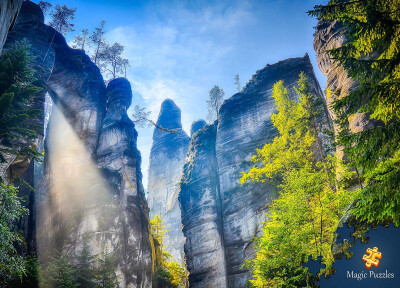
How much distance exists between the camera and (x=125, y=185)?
25828mm

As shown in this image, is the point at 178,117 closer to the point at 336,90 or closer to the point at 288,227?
the point at 336,90

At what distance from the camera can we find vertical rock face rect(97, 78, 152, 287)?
22189mm

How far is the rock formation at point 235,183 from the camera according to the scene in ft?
70.0

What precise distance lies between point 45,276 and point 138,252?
9.18 meters

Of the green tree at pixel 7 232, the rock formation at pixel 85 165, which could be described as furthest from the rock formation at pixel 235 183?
the green tree at pixel 7 232

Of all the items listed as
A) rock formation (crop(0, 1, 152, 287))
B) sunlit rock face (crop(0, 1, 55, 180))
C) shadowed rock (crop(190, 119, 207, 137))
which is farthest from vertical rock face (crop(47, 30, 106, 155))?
shadowed rock (crop(190, 119, 207, 137))

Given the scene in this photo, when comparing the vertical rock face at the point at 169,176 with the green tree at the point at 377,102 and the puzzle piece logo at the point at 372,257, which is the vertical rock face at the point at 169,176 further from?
the green tree at the point at 377,102

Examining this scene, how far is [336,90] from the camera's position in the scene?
57.6 ft

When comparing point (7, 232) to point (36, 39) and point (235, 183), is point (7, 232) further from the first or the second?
point (36, 39)

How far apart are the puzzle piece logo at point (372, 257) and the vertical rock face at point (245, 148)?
1356cm

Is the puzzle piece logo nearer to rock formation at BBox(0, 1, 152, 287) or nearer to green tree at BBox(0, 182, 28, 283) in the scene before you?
green tree at BBox(0, 182, 28, 283)

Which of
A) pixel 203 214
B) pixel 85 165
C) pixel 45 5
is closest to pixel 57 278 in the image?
pixel 203 214

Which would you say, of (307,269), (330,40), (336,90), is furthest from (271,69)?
(307,269)

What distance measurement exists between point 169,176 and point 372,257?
161 feet
